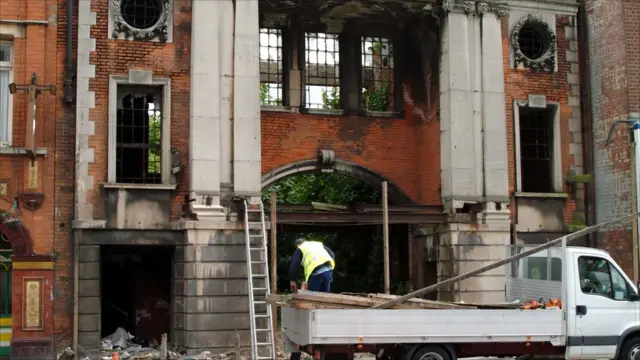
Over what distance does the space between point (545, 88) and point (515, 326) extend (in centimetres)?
939

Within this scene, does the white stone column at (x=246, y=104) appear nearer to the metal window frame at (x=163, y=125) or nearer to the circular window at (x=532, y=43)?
the metal window frame at (x=163, y=125)

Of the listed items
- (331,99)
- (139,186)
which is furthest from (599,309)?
(331,99)

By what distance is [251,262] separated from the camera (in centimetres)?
1783

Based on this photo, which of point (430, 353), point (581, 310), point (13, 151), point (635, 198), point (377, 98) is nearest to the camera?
point (430, 353)

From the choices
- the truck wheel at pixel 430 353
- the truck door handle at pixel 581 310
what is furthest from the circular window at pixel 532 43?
the truck wheel at pixel 430 353

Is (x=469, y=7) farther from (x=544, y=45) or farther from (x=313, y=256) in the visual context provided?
(x=313, y=256)

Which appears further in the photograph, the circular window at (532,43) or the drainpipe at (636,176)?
the circular window at (532,43)

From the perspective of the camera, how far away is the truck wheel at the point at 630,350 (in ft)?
46.3

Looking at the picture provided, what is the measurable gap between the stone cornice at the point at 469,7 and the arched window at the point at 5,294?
10565mm

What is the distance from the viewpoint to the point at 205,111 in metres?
18.2

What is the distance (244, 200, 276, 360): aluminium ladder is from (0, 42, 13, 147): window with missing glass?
501cm

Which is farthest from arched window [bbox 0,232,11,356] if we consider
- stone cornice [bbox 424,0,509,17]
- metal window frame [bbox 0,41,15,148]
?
stone cornice [bbox 424,0,509,17]

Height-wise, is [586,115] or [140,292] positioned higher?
[586,115]

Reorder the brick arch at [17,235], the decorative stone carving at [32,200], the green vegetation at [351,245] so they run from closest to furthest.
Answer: the brick arch at [17,235] < the decorative stone carving at [32,200] < the green vegetation at [351,245]
